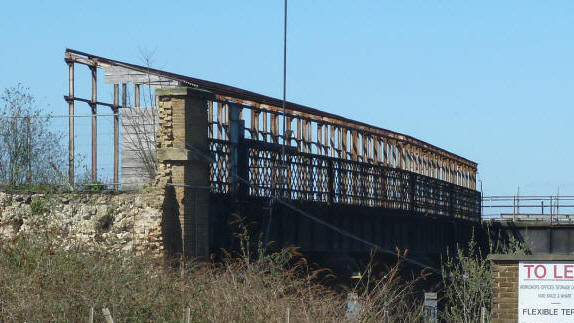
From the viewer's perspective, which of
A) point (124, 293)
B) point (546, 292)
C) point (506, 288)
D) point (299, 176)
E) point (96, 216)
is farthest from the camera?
point (299, 176)

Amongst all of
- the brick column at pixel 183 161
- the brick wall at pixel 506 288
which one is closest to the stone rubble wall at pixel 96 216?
the brick column at pixel 183 161

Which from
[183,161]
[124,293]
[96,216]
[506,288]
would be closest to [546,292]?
[506,288]

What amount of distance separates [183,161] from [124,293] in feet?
22.8

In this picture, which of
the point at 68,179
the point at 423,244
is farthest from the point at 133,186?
the point at 423,244

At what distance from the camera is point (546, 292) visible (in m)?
16.6

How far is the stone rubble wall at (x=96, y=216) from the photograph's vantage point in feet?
74.7

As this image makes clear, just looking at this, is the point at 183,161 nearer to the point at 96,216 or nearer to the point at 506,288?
the point at 96,216

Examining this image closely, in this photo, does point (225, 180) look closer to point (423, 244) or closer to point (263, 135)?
point (263, 135)

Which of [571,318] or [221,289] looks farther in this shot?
[221,289]

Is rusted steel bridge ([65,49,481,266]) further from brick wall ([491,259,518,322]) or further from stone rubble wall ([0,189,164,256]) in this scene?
brick wall ([491,259,518,322])

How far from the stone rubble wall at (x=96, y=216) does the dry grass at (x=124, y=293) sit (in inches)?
146

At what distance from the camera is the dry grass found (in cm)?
1652

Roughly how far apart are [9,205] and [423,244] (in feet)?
69.1

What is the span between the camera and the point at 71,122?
→ 2769 cm
